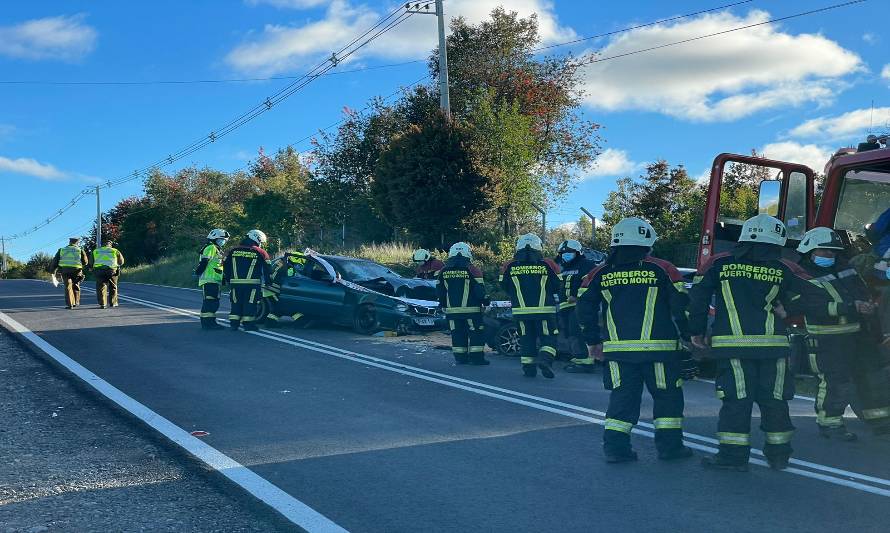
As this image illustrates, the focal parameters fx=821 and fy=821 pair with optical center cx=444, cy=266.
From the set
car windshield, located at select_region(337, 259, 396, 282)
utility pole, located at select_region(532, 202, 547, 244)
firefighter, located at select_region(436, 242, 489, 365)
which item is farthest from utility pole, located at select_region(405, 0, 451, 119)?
firefighter, located at select_region(436, 242, 489, 365)

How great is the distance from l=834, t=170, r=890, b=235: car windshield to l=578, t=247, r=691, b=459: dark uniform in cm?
363

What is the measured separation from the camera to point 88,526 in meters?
4.55

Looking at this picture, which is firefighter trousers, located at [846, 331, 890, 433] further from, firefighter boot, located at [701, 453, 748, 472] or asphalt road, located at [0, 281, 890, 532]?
firefighter boot, located at [701, 453, 748, 472]

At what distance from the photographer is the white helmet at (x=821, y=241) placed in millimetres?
6871

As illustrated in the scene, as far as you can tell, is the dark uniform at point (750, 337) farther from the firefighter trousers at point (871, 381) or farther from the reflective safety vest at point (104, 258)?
the reflective safety vest at point (104, 258)

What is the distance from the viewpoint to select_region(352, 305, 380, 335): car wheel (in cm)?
1420

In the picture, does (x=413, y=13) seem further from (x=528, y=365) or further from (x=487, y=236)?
(x=528, y=365)

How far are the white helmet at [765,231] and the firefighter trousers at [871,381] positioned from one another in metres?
1.74

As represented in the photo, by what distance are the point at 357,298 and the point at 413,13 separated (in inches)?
652

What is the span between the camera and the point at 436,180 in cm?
2698

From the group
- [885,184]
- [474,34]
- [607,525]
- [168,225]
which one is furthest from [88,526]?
[168,225]

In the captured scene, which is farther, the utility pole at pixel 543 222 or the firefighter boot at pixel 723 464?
the utility pole at pixel 543 222

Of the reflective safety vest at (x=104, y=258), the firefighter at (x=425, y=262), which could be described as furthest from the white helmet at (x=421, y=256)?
the reflective safety vest at (x=104, y=258)

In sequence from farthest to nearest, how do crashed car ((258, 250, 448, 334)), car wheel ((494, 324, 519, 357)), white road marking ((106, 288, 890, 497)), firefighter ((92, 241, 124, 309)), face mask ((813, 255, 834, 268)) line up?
firefighter ((92, 241, 124, 309))
crashed car ((258, 250, 448, 334))
car wheel ((494, 324, 519, 357))
face mask ((813, 255, 834, 268))
white road marking ((106, 288, 890, 497))
